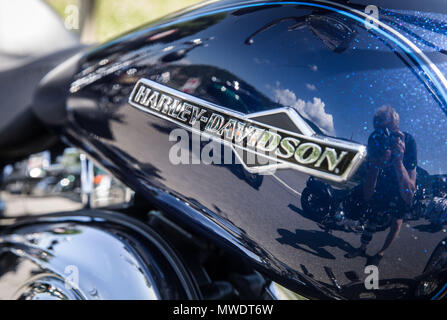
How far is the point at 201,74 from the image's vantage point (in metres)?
0.80

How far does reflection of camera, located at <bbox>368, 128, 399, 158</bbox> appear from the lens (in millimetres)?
649

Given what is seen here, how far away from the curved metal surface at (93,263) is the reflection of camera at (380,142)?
472 millimetres

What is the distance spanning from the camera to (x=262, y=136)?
72cm

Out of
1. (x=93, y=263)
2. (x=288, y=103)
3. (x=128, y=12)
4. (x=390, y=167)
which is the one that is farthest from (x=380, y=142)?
(x=128, y=12)

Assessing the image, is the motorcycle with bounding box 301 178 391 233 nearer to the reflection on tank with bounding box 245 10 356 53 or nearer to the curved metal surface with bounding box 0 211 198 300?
the reflection on tank with bounding box 245 10 356 53

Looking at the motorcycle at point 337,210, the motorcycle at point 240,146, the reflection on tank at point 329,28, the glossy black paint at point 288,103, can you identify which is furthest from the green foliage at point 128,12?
the motorcycle at point 337,210

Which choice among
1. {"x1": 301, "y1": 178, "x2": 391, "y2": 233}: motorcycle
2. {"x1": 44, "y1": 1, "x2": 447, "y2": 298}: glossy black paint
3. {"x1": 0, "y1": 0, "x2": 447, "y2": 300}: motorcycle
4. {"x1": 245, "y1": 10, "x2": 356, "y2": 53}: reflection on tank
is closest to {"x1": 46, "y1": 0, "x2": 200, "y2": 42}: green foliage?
{"x1": 0, "y1": 0, "x2": 447, "y2": 300}: motorcycle

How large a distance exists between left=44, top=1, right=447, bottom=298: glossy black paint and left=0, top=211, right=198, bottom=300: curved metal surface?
0.37 feet

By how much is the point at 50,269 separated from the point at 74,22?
1.19m

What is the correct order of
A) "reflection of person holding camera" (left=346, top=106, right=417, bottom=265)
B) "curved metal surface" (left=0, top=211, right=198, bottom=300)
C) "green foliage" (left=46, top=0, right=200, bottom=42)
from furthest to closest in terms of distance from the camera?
"green foliage" (left=46, top=0, right=200, bottom=42), "curved metal surface" (left=0, top=211, right=198, bottom=300), "reflection of person holding camera" (left=346, top=106, right=417, bottom=265)

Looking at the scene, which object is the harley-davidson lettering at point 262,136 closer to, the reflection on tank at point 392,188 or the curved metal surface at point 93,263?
the reflection on tank at point 392,188

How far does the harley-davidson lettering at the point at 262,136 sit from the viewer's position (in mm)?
667

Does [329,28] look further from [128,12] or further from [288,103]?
[128,12]

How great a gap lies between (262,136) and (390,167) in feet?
0.67
